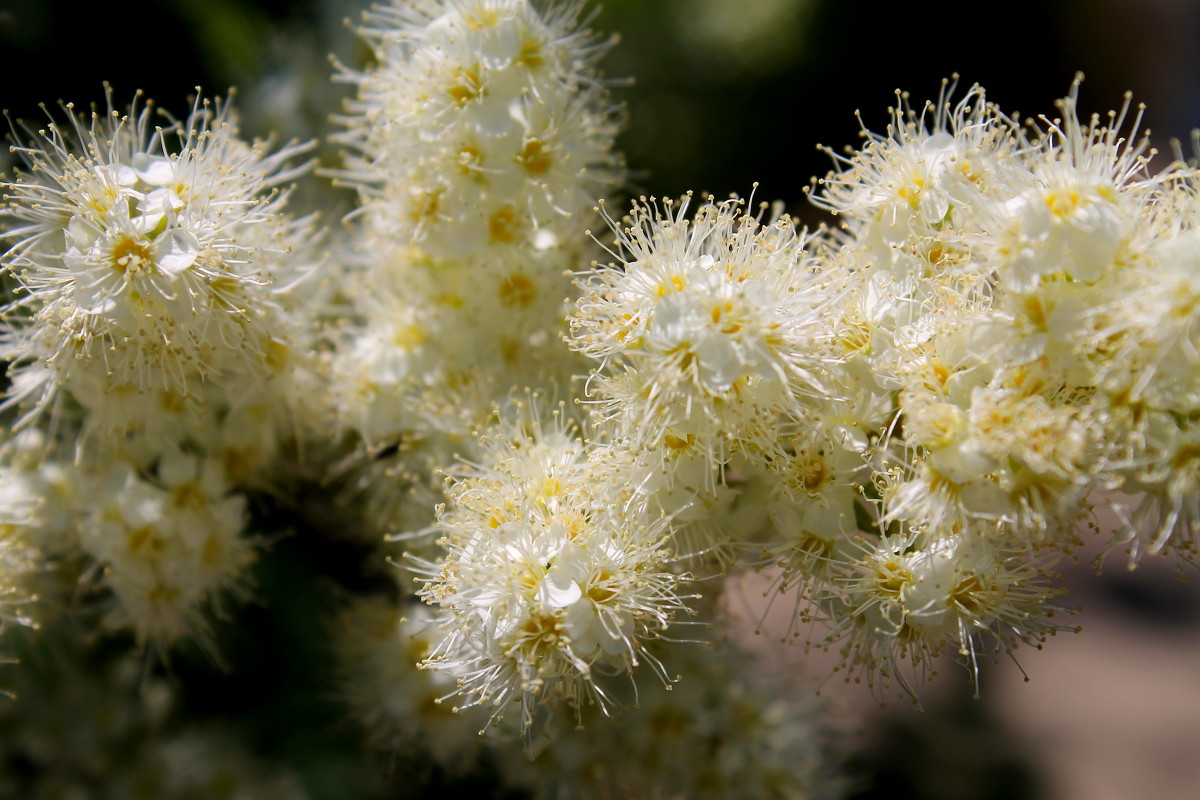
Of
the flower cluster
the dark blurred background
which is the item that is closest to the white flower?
the flower cluster

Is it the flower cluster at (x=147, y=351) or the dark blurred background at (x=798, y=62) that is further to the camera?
the dark blurred background at (x=798, y=62)

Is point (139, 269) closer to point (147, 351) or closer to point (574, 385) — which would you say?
point (147, 351)

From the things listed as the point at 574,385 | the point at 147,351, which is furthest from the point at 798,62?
the point at 147,351

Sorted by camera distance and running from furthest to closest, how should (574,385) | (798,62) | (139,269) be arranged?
(798,62)
(574,385)
(139,269)

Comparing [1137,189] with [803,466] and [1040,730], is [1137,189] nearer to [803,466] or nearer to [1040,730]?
[803,466]

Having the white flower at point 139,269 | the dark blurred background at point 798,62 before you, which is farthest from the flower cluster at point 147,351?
the dark blurred background at point 798,62

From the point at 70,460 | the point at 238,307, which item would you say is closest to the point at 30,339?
the point at 70,460

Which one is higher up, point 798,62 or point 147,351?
point 798,62

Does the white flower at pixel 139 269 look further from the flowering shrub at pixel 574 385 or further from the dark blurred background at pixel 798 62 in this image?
the dark blurred background at pixel 798 62
